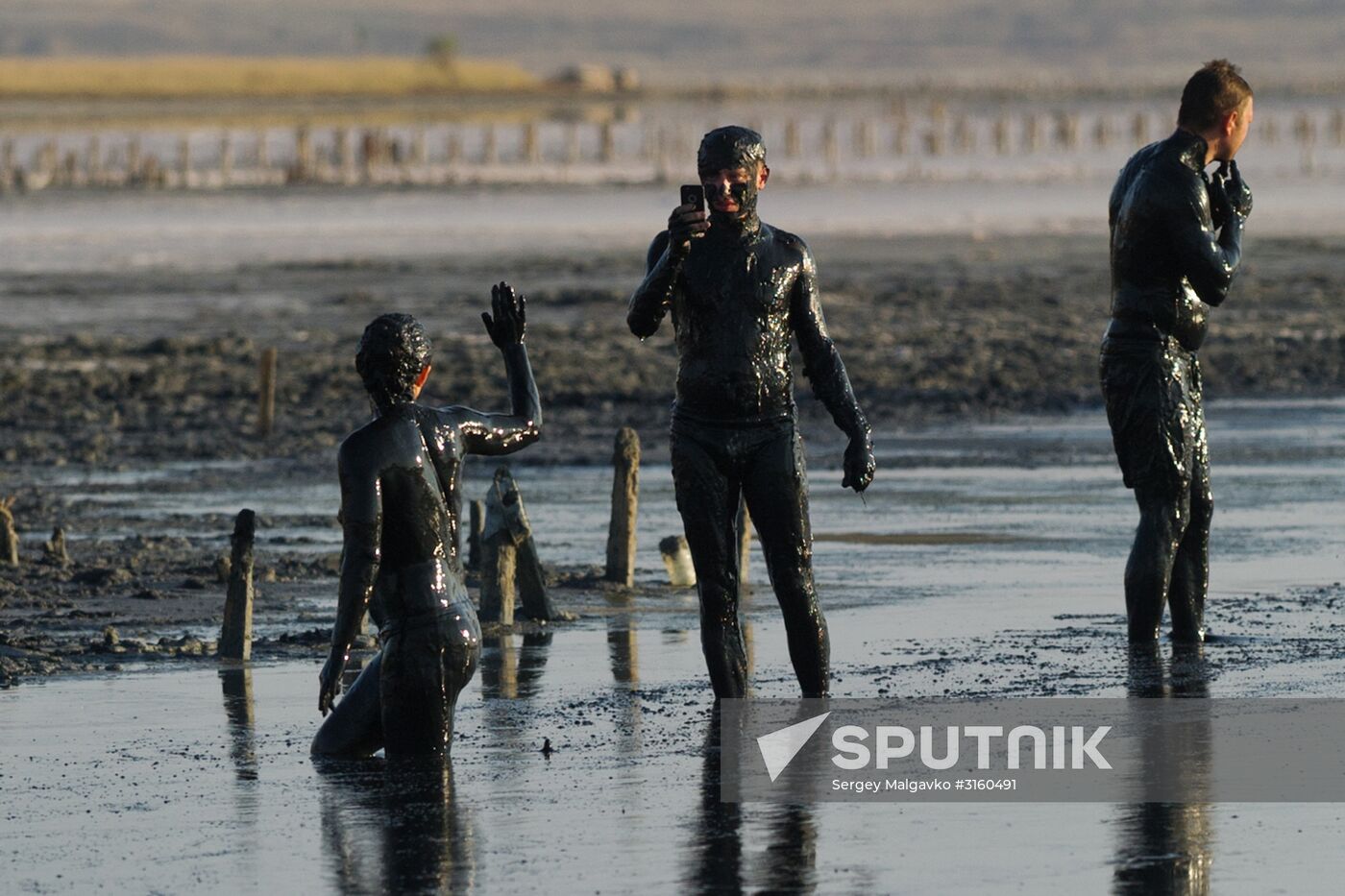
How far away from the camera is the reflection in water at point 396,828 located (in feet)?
25.2

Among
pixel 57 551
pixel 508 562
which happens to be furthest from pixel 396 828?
pixel 57 551

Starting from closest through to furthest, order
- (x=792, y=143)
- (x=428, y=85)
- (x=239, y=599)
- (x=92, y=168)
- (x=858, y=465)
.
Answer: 1. (x=858, y=465)
2. (x=239, y=599)
3. (x=92, y=168)
4. (x=792, y=143)
5. (x=428, y=85)

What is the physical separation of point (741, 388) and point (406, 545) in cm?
139

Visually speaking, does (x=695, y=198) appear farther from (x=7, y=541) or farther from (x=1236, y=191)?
(x=7, y=541)

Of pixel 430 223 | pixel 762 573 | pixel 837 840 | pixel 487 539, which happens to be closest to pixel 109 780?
pixel 837 840

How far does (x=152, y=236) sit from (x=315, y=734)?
140 feet

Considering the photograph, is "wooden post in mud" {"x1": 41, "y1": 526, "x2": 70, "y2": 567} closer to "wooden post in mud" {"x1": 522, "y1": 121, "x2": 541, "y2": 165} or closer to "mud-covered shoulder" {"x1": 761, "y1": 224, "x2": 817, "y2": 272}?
"mud-covered shoulder" {"x1": 761, "y1": 224, "x2": 817, "y2": 272}

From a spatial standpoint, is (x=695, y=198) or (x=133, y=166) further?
(x=133, y=166)

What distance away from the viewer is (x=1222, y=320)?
3183 centimetres

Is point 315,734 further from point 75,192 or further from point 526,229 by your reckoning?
point 75,192

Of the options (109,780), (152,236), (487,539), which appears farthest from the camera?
(152,236)

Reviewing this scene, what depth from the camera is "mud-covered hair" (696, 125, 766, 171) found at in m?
9.74

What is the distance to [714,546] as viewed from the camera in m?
9.96

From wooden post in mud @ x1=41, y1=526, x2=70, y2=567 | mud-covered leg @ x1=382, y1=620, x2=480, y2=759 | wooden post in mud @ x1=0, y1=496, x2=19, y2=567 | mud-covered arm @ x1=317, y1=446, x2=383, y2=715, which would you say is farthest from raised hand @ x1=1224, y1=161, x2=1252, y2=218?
wooden post in mud @ x1=0, y1=496, x2=19, y2=567
